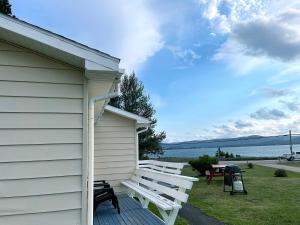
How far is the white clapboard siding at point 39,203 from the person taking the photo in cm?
399

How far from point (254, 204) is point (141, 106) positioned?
76.7 ft

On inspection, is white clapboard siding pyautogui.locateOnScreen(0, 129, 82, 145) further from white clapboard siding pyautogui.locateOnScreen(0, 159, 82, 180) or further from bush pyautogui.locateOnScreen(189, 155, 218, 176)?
bush pyautogui.locateOnScreen(189, 155, 218, 176)

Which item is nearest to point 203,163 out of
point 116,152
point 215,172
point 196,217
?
point 215,172

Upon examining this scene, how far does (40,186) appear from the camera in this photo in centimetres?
408

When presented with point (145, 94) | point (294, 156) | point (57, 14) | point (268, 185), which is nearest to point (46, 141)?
point (57, 14)

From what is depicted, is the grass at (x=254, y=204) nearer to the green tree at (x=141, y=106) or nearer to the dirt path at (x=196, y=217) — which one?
the dirt path at (x=196, y=217)

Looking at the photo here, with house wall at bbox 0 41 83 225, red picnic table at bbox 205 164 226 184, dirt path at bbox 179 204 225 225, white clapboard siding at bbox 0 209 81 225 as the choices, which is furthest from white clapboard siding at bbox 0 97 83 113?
red picnic table at bbox 205 164 226 184

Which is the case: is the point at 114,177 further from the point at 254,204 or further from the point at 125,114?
the point at 254,204

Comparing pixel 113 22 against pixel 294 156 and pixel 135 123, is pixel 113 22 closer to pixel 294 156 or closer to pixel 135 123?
pixel 135 123

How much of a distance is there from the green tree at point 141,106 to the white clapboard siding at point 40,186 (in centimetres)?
A: 2617

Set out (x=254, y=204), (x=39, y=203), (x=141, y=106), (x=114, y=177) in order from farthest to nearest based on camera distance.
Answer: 1. (x=141, y=106)
2. (x=114, y=177)
3. (x=254, y=204)
4. (x=39, y=203)

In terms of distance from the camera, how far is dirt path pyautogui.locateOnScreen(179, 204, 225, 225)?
24.0 feet

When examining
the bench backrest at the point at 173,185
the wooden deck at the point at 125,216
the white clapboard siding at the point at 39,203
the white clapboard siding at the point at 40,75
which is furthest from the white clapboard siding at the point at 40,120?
the wooden deck at the point at 125,216

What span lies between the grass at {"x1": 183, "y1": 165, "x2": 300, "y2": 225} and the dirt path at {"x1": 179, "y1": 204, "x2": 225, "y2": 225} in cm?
20
